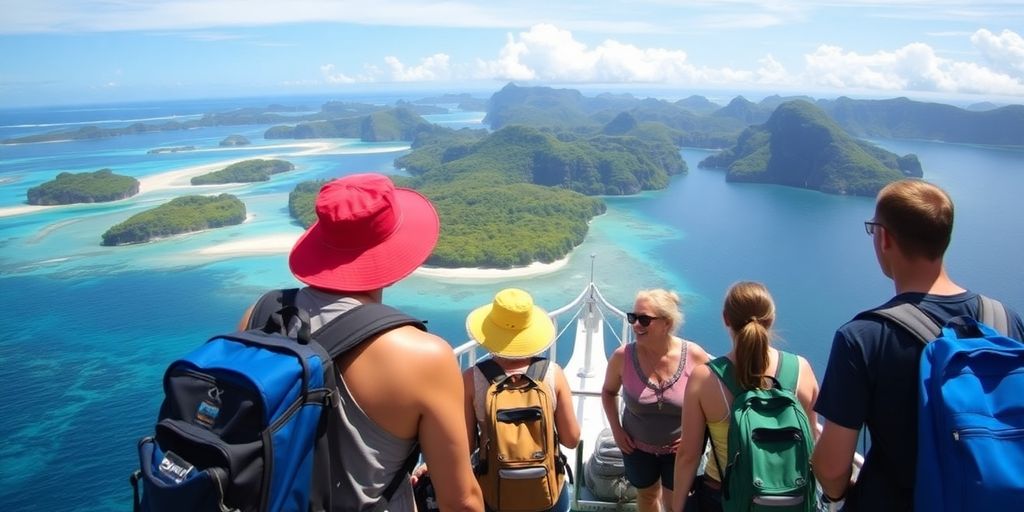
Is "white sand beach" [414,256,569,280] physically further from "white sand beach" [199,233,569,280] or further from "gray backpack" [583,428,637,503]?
"gray backpack" [583,428,637,503]

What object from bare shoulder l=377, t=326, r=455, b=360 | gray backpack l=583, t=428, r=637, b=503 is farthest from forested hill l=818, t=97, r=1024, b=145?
bare shoulder l=377, t=326, r=455, b=360

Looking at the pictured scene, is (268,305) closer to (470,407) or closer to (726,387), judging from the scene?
(470,407)

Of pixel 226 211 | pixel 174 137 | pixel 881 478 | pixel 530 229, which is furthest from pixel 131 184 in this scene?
pixel 881 478

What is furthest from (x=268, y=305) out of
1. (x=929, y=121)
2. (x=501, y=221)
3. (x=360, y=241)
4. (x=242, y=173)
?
(x=929, y=121)

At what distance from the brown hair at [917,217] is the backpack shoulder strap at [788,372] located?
563 mm

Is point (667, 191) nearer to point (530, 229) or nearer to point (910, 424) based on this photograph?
point (530, 229)

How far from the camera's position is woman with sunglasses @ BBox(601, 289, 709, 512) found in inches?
98.8

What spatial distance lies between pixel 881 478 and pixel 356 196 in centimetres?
151

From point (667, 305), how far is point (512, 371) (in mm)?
723

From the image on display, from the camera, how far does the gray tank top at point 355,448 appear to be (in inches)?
51.4

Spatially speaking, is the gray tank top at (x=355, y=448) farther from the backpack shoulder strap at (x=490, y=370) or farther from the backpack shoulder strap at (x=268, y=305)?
the backpack shoulder strap at (x=490, y=370)

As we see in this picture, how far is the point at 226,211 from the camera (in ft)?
180

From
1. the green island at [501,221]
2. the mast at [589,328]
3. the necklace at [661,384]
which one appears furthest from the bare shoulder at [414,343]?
the green island at [501,221]

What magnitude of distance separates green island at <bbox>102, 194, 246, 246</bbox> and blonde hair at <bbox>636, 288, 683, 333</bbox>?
178ft
